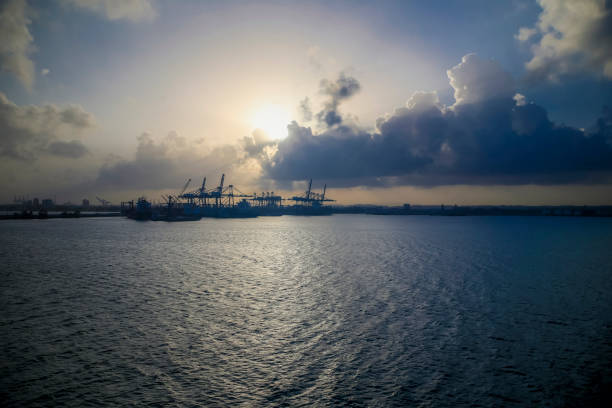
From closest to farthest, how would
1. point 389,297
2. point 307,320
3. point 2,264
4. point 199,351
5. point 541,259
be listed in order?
point 199,351 → point 307,320 → point 389,297 → point 2,264 → point 541,259

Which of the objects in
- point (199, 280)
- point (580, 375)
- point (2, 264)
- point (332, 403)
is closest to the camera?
point (332, 403)

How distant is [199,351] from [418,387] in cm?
876

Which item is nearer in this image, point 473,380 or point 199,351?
point 473,380

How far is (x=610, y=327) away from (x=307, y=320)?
15717 millimetres

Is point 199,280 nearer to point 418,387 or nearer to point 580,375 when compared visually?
point 418,387

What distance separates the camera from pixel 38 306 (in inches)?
752

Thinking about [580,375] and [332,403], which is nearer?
[332,403]

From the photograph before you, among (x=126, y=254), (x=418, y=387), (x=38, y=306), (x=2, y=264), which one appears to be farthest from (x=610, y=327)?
(x=2, y=264)

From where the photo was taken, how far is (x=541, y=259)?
40.0 meters

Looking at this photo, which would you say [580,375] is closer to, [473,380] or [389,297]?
[473,380]

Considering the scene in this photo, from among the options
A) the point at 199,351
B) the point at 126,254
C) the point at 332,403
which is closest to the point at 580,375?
the point at 332,403

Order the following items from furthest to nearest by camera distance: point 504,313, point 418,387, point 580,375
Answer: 1. point 504,313
2. point 580,375
3. point 418,387

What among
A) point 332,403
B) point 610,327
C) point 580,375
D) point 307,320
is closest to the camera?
point 332,403

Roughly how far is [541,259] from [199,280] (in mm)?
41364
